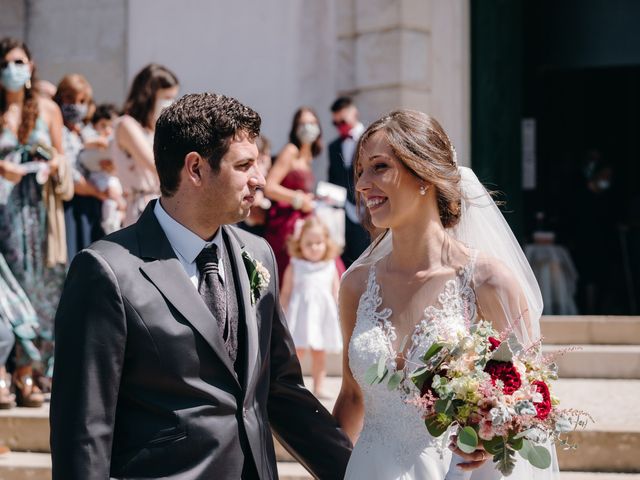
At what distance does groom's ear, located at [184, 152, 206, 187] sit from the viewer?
10.4 ft

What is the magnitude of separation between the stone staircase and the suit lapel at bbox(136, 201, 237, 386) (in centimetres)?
264

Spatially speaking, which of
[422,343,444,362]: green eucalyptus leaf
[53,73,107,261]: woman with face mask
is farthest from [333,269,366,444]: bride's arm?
[53,73,107,261]: woman with face mask

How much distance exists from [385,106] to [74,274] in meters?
7.20

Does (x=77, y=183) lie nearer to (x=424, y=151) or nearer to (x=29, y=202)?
(x=29, y=202)

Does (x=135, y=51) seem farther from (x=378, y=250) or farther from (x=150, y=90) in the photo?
(x=378, y=250)

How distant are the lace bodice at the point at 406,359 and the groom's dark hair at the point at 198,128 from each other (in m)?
0.86

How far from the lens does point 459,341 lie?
3195 mm

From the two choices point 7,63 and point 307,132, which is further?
point 307,132

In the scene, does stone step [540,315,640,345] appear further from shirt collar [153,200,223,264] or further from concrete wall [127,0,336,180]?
shirt collar [153,200,223,264]

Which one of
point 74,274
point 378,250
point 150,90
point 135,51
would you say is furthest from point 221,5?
point 74,274

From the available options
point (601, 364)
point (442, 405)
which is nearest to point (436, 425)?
point (442, 405)

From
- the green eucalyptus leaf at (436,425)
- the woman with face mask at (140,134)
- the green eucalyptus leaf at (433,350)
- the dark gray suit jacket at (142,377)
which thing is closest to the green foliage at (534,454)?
the green eucalyptus leaf at (436,425)

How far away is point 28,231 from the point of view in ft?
21.7

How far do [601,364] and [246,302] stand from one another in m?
4.77
